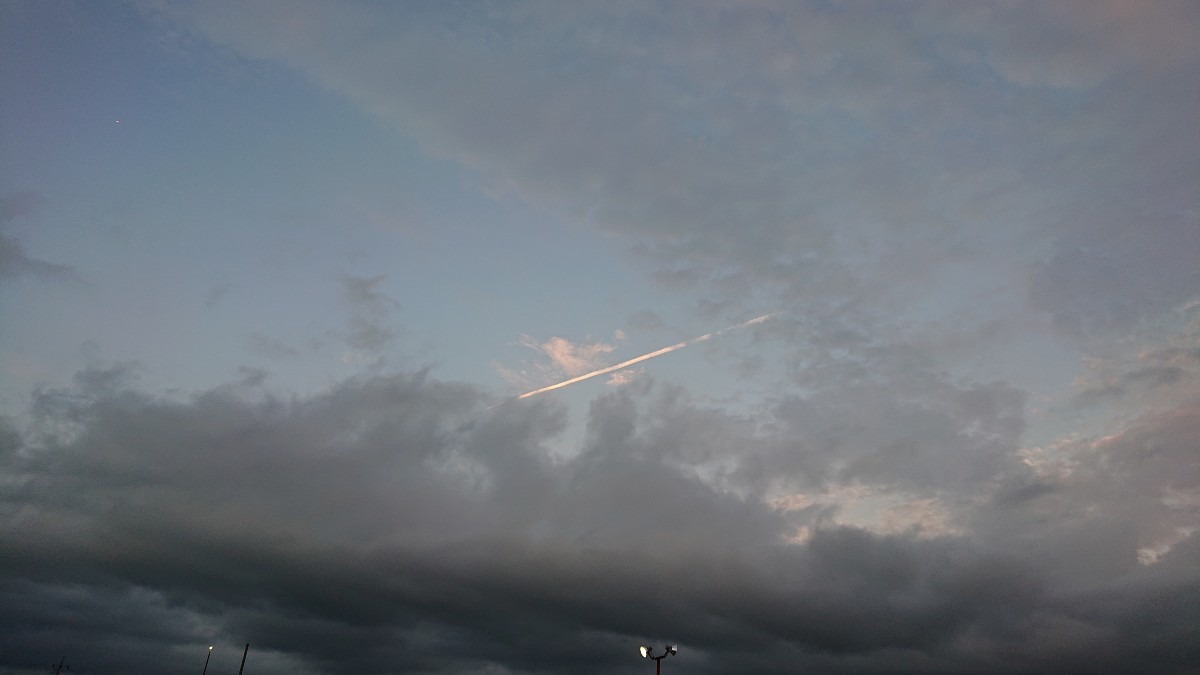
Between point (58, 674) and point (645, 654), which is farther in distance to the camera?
point (58, 674)

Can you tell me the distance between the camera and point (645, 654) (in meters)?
55.8

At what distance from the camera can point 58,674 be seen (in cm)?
17650

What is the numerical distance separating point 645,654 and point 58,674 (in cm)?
18381
